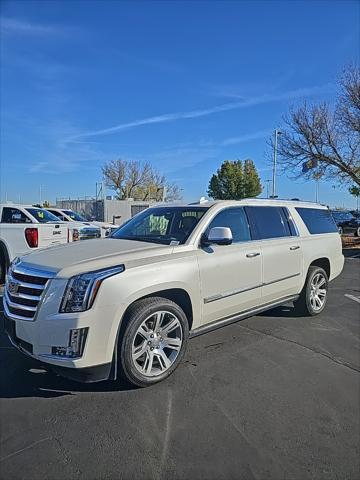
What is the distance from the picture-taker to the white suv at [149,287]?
2.96 metres

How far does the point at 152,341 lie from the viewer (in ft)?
11.3

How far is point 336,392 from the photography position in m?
3.42

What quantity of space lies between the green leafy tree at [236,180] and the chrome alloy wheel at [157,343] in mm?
47831

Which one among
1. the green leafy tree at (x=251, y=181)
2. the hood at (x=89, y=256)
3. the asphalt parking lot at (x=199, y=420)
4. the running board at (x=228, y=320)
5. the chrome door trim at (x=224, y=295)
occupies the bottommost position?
the asphalt parking lot at (x=199, y=420)

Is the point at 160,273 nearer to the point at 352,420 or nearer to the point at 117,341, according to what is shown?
the point at 117,341

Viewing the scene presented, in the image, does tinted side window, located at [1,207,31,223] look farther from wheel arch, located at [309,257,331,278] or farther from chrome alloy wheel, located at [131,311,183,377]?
wheel arch, located at [309,257,331,278]

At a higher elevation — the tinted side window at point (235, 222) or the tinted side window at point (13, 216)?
the tinted side window at point (13, 216)

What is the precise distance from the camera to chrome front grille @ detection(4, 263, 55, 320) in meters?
3.08

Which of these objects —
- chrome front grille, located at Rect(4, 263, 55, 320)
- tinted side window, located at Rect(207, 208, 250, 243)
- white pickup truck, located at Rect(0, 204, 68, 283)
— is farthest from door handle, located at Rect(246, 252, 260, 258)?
white pickup truck, located at Rect(0, 204, 68, 283)

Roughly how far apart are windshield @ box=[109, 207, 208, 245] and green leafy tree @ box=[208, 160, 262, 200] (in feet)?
152

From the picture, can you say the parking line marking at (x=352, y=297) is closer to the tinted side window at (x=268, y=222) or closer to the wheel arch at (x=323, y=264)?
the wheel arch at (x=323, y=264)

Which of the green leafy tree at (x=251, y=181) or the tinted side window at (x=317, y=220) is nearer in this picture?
the tinted side window at (x=317, y=220)

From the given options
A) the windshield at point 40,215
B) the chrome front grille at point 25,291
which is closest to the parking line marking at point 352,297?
the chrome front grille at point 25,291

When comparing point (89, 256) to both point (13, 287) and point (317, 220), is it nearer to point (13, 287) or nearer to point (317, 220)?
point (13, 287)
